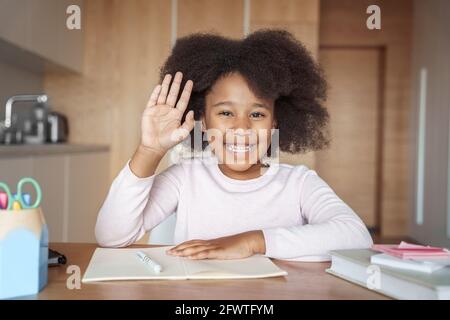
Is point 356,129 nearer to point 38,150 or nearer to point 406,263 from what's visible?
point 38,150

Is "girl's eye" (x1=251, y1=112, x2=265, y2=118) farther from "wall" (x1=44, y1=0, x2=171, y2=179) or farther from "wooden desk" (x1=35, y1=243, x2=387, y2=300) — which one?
"wall" (x1=44, y1=0, x2=171, y2=179)

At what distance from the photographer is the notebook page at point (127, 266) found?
0.79m

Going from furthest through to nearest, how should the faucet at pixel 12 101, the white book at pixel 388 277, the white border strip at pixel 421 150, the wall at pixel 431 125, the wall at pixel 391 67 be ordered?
the wall at pixel 391 67 < the white border strip at pixel 421 150 < the wall at pixel 431 125 < the faucet at pixel 12 101 < the white book at pixel 388 277

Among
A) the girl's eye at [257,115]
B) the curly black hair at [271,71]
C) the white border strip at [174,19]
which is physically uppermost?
the white border strip at [174,19]

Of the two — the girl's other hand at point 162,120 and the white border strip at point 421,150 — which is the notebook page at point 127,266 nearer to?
the girl's other hand at point 162,120

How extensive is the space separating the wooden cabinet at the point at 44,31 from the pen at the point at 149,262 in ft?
5.77

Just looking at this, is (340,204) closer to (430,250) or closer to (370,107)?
(430,250)

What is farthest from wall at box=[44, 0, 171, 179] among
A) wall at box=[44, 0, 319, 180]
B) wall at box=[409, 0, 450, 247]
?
wall at box=[409, 0, 450, 247]

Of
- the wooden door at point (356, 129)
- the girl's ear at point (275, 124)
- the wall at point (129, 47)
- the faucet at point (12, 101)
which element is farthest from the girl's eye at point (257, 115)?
the wooden door at point (356, 129)

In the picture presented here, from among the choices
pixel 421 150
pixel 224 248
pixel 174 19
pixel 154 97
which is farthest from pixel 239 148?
pixel 421 150

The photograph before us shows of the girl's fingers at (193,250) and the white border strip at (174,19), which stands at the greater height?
the white border strip at (174,19)

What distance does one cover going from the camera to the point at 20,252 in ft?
2.24

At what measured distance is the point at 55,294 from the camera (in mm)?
714

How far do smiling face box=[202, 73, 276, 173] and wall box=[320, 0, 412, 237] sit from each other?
404 centimetres
